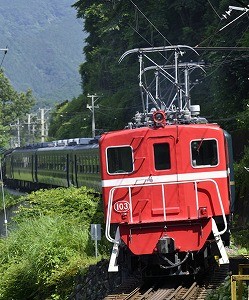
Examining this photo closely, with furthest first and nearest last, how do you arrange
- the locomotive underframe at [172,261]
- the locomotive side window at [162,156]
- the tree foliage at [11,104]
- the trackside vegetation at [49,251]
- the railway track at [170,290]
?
the tree foliage at [11,104] < the trackside vegetation at [49,251] < the locomotive side window at [162,156] < the locomotive underframe at [172,261] < the railway track at [170,290]

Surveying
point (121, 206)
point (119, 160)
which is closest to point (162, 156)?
point (119, 160)

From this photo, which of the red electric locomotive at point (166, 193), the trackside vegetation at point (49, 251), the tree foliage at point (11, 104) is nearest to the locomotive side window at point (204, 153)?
the red electric locomotive at point (166, 193)

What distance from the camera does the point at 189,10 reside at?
137 feet

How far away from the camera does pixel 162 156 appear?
46.4ft

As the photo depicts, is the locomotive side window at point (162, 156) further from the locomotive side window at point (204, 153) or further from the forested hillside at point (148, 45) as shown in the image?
the forested hillside at point (148, 45)

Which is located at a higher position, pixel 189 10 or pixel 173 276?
pixel 189 10

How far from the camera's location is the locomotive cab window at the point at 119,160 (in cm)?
1423

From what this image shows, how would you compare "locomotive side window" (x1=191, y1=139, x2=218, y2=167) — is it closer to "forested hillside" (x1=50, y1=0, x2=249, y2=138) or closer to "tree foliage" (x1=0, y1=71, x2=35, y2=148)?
"forested hillside" (x1=50, y1=0, x2=249, y2=138)

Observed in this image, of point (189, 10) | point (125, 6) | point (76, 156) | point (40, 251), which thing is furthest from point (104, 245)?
point (125, 6)

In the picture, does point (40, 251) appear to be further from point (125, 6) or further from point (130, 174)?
point (125, 6)

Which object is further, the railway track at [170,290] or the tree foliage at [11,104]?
the tree foliage at [11,104]

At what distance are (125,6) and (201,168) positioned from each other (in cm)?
3273

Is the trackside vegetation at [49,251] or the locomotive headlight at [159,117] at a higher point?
the locomotive headlight at [159,117]

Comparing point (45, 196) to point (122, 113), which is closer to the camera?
point (45, 196)
